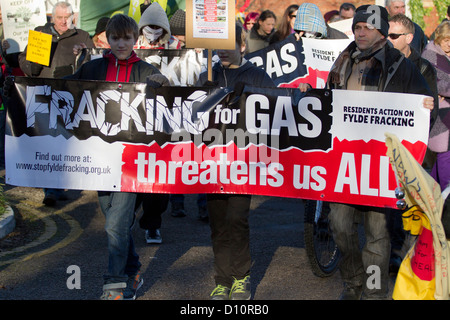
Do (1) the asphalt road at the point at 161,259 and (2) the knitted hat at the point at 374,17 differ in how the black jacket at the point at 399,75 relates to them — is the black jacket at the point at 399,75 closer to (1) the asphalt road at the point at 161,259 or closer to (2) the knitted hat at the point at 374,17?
(2) the knitted hat at the point at 374,17

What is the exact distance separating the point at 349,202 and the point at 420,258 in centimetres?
116

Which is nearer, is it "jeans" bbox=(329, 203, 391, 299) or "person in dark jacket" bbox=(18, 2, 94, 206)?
"jeans" bbox=(329, 203, 391, 299)

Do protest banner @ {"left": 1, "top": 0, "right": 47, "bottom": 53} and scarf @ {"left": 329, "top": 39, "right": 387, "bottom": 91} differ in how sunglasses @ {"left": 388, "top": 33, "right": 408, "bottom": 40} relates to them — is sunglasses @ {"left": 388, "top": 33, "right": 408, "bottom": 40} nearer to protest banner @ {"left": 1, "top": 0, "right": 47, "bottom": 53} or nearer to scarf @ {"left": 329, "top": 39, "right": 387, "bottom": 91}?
scarf @ {"left": 329, "top": 39, "right": 387, "bottom": 91}

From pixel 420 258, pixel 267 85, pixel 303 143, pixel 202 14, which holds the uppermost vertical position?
pixel 202 14

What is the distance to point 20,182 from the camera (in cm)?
580

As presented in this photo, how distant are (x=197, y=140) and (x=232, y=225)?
672 mm

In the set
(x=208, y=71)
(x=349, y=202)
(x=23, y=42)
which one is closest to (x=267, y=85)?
(x=208, y=71)

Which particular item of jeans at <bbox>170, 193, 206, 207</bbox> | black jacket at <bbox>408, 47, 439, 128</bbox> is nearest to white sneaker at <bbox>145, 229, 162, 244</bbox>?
jeans at <bbox>170, 193, 206, 207</bbox>

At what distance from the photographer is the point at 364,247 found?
5.52m

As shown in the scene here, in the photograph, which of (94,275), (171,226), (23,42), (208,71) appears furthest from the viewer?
(23,42)

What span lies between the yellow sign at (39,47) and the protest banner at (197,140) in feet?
12.8

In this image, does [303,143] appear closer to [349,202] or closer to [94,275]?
[349,202]

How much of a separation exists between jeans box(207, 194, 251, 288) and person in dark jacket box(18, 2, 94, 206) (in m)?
4.34

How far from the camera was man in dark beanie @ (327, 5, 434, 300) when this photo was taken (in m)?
5.39
